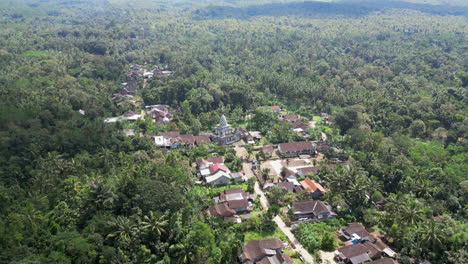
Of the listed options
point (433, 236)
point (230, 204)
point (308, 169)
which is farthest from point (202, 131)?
point (433, 236)

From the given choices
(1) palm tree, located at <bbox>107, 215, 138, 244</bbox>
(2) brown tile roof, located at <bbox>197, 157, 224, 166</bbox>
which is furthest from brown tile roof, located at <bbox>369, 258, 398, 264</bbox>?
(2) brown tile roof, located at <bbox>197, 157, 224, 166</bbox>

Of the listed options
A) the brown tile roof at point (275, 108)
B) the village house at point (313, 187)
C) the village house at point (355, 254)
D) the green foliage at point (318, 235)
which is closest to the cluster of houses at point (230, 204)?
the green foliage at point (318, 235)

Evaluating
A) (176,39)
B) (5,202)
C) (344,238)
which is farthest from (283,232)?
(176,39)

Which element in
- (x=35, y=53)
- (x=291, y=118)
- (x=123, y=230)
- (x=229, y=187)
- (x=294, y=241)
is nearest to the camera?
(x=123, y=230)

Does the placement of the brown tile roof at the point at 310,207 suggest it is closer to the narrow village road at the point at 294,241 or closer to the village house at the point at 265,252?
the narrow village road at the point at 294,241

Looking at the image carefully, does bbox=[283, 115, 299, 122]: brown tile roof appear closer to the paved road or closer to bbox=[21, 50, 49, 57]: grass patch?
the paved road

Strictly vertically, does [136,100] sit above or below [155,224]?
below

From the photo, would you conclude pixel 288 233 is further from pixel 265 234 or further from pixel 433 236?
pixel 433 236
